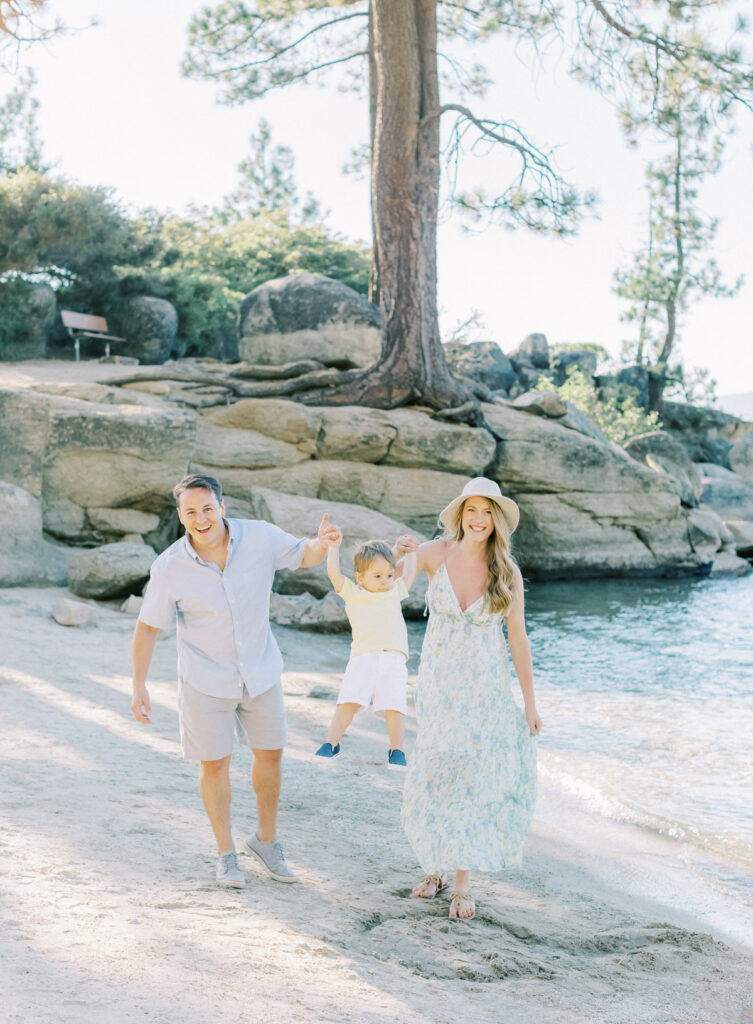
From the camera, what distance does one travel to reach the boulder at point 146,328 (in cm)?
2177

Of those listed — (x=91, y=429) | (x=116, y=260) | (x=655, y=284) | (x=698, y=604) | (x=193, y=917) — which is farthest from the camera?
(x=655, y=284)

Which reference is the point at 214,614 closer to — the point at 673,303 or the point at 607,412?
the point at 607,412

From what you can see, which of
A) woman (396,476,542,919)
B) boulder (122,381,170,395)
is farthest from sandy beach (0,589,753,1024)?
boulder (122,381,170,395)

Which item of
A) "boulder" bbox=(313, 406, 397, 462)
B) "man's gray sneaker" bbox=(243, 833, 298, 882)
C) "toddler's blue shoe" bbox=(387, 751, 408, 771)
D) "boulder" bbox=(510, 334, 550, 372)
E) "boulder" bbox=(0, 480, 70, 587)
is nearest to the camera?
"man's gray sneaker" bbox=(243, 833, 298, 882)

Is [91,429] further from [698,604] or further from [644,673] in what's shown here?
[698,604]

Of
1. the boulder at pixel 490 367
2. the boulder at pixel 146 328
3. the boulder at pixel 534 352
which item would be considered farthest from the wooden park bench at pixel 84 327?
the boulder at pixel 534 352

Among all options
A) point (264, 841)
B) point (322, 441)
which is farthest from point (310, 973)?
point (322, 441)

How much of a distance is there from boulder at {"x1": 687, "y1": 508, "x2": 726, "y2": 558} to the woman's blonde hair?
15.3 meters

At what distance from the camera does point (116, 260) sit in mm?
22484

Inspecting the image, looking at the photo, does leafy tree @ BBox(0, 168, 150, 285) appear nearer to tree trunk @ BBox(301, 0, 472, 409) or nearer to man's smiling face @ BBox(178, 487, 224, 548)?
tree trunk @ BBox(301, 0, 472, 409)

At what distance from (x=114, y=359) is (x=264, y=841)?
1586cm

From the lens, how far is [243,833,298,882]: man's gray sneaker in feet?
13.3

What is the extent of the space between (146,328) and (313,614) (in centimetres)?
1259

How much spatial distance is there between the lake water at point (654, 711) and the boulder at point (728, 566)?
10.7ft
